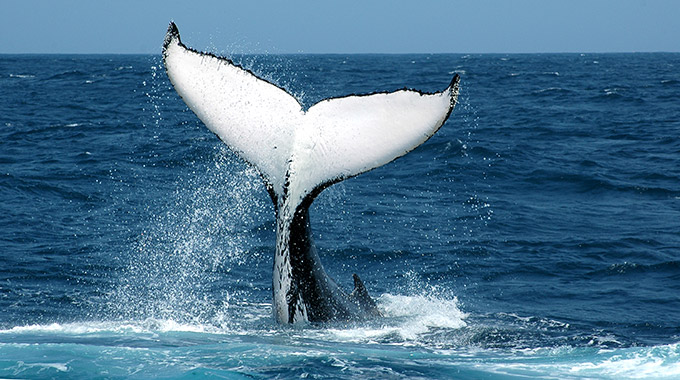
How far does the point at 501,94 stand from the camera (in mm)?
35562

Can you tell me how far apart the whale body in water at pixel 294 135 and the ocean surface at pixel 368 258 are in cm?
48

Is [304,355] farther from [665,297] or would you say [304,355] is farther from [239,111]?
[665,297]

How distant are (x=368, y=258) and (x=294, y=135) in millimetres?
5097

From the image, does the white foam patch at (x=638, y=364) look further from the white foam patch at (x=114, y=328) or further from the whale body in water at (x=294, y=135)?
the white foam patch at (x=114, y=328)

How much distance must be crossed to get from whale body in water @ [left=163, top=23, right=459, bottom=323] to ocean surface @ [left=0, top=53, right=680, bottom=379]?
0.48 m

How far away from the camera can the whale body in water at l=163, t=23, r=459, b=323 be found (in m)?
5.95

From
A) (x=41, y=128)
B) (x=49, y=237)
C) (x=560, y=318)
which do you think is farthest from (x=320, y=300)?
(x=41, y=128)

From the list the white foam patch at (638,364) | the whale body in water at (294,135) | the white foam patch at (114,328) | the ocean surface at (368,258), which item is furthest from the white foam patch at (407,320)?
the white foam patch at (638,364)

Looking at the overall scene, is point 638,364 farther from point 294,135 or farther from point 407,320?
point 294,135

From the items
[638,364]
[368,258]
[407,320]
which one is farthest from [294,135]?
[368,258]

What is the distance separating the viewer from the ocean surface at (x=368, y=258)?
253 inches

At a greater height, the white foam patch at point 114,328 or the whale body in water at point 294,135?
the whale body in water at point 294,135

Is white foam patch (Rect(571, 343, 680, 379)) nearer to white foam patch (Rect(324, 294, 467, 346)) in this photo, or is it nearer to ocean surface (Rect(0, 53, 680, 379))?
ocean surface (Rect(0, 53, 680, 379))

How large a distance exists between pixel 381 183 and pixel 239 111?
400 inches
